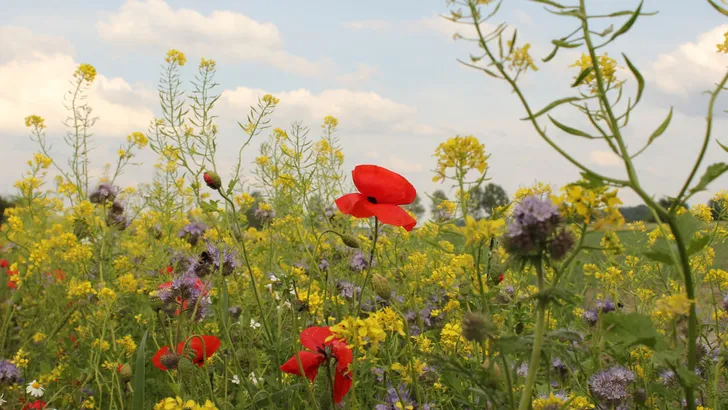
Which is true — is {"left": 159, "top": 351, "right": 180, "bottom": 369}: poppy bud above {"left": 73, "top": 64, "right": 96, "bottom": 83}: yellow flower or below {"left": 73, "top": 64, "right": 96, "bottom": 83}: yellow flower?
below

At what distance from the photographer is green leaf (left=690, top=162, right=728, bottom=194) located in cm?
109

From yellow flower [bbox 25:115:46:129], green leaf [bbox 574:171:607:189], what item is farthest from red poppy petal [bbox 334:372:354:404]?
yellow flower [bbox 25:115:46:129]

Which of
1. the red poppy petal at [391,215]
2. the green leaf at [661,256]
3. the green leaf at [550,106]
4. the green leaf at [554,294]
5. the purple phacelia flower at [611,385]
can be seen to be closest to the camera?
the green leaf at [554,294]

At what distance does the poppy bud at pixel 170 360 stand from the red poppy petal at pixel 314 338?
1.78 ft

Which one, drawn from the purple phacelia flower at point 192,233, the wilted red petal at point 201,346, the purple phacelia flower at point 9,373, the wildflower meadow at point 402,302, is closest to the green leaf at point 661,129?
the wildflower meadow at point 402,302

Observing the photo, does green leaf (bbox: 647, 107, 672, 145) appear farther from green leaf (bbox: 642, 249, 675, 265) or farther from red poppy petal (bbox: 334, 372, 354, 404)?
red poppy petal (bbox: 334, 372, 354, 404)

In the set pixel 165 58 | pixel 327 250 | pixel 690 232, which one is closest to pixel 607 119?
pixel 690 232

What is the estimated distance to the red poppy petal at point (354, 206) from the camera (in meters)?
1.81

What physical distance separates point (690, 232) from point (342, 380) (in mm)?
1012

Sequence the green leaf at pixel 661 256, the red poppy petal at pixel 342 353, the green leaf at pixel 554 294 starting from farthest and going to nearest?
the red poppy petal at pixel 342 353
the green leaf at pixel 661 256
the green leaf at pixel 554 294

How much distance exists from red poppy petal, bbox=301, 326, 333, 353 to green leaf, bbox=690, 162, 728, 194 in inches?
39.7

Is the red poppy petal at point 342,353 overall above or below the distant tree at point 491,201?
below

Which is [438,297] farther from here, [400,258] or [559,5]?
[559,5]

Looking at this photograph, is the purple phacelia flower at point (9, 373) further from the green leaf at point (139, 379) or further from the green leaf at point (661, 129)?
the green leaf at point (661, 129)
